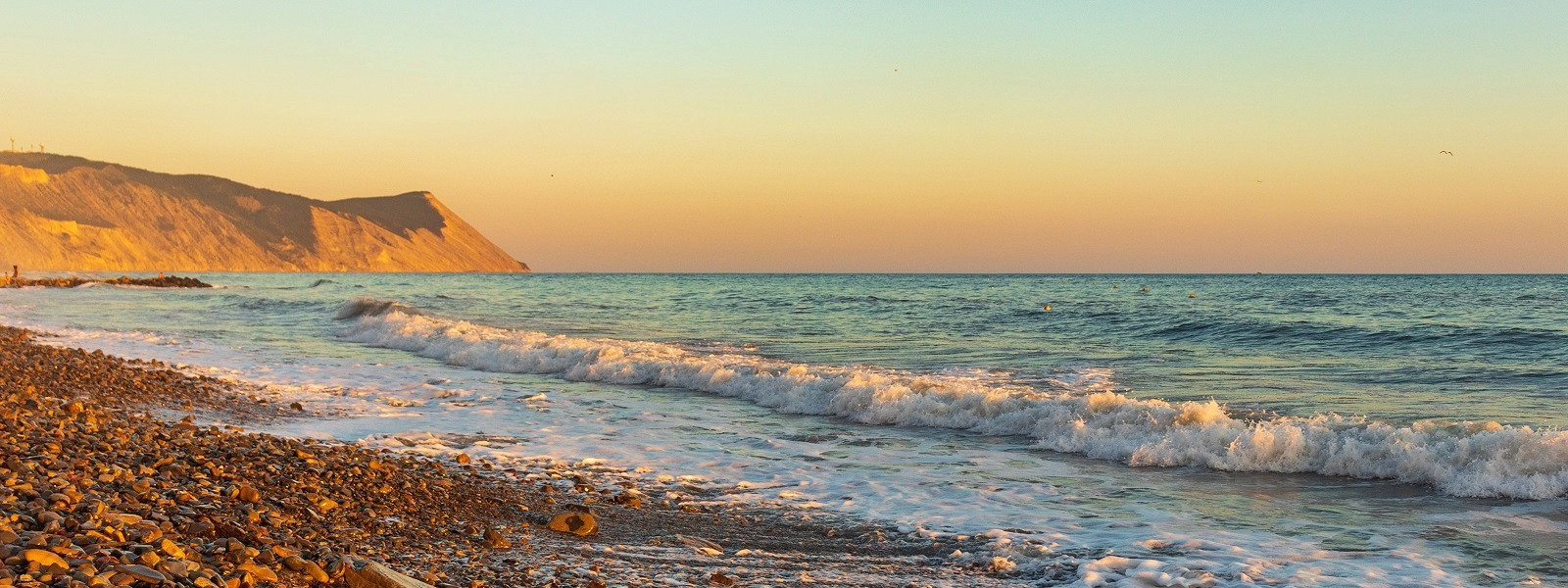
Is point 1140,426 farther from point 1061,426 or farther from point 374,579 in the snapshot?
point 374,579

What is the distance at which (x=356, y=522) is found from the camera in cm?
638

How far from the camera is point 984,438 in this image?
38.7 ft

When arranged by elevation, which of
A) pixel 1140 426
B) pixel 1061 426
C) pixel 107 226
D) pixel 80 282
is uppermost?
pixel 107 226

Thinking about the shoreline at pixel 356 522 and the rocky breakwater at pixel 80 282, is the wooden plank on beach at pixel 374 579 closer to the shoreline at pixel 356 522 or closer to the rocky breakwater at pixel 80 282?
the shoreline at pixel 356 522

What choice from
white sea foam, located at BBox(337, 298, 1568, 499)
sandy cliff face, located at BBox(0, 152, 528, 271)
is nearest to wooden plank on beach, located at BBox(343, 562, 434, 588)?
white sea foam, located at BBox(337, 298, 1568, 499)

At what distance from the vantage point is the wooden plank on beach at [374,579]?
4680 millimetres

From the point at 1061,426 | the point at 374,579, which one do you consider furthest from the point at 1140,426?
the point at 374,579

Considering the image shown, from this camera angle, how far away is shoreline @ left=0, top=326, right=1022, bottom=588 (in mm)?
4684

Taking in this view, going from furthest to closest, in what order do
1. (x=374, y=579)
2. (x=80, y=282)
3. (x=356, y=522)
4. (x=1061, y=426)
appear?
(x=80, y=282) → (x=1061, y=426) → (x=356, y=522) → (x=374, y=579)

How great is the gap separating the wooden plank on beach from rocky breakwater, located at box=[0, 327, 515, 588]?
1.2 inches

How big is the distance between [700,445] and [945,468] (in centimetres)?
271

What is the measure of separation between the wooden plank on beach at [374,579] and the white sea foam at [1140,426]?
298 inches

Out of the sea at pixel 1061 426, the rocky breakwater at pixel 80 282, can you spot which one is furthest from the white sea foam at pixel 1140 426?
the rocky breakwater at pixel 80 282

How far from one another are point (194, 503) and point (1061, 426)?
8.72m
